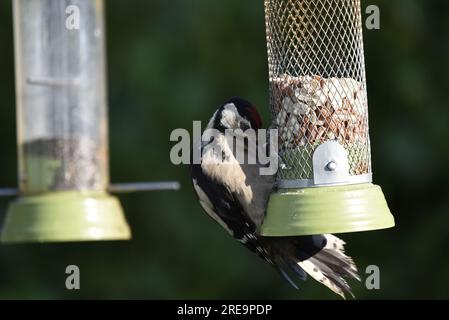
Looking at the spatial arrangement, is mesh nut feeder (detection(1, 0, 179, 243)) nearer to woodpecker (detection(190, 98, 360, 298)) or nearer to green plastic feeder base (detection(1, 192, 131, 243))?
green plastic feeder base (detection(1, 192, 131, 243))

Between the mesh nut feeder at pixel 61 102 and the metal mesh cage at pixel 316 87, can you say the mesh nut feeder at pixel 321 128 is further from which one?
the mesh nut feeder at pixel 61 102

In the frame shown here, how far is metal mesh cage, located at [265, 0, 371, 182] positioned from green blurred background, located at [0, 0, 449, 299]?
1980 mm

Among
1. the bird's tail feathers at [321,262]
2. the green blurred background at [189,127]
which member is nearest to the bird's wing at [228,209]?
the bird's tail feathers at [321,262]

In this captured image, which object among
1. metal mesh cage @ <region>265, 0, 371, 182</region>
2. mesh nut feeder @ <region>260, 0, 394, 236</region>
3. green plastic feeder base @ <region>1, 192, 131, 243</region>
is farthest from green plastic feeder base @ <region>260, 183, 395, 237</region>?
green plastic feeder base @ <region>1, 192, 131, 243</region>

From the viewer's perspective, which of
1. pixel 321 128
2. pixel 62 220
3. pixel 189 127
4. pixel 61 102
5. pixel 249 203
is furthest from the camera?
pixel 189 127

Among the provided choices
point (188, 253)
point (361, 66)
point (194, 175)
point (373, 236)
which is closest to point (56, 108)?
point (194, 175)

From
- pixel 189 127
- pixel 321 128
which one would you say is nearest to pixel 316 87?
pixel 321 128

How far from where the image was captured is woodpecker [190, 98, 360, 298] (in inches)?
157

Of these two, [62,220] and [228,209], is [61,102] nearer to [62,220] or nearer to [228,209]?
[62,220]

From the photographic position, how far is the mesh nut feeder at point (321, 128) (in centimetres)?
354

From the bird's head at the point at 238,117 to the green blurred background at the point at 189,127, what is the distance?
6.39 feet

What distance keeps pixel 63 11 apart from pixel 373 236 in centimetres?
275

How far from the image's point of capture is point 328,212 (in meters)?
3.51

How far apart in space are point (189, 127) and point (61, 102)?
153 cm
